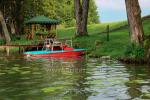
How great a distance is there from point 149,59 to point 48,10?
7807 cm

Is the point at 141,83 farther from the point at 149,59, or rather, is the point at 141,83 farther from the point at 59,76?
the point at 149,59

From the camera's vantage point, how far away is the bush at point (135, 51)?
1164 inches

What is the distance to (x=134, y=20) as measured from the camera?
3209cm

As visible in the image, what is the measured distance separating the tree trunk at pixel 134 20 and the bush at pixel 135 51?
85 cm

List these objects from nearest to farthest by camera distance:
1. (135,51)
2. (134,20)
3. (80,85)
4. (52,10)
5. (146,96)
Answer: (146,96) < (80,85) < (135,51) < (134,20) < (52,10)

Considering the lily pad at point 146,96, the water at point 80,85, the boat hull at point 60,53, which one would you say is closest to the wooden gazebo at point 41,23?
the boat hull at point 60,53

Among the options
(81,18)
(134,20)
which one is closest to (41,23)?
(81,18)

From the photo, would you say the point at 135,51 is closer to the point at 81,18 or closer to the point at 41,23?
the point at 81,18

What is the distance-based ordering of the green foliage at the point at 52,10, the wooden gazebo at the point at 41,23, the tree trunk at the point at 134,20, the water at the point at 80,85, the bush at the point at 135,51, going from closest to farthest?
the water at the point at 80,85 < the bush at the point at 135,51 < the tree trunk at the point at 134,20 < the wooden gazebo at the point at 41,23 < the green foliage at the point at 52,10

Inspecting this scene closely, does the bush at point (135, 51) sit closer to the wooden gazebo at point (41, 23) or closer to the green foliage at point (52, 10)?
the wooden gazebo at point (41, 23)

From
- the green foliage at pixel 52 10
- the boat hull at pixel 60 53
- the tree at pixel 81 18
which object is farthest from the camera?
the green foliage at pixel 52 10

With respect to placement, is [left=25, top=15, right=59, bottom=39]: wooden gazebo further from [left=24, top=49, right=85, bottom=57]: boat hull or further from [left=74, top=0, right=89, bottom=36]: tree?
[left=24, top=49, right=85, bottom=57]: boat hull

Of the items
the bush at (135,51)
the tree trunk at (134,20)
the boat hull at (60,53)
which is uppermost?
the tree trunk at (134,20)

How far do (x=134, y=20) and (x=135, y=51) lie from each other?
2994 mm
